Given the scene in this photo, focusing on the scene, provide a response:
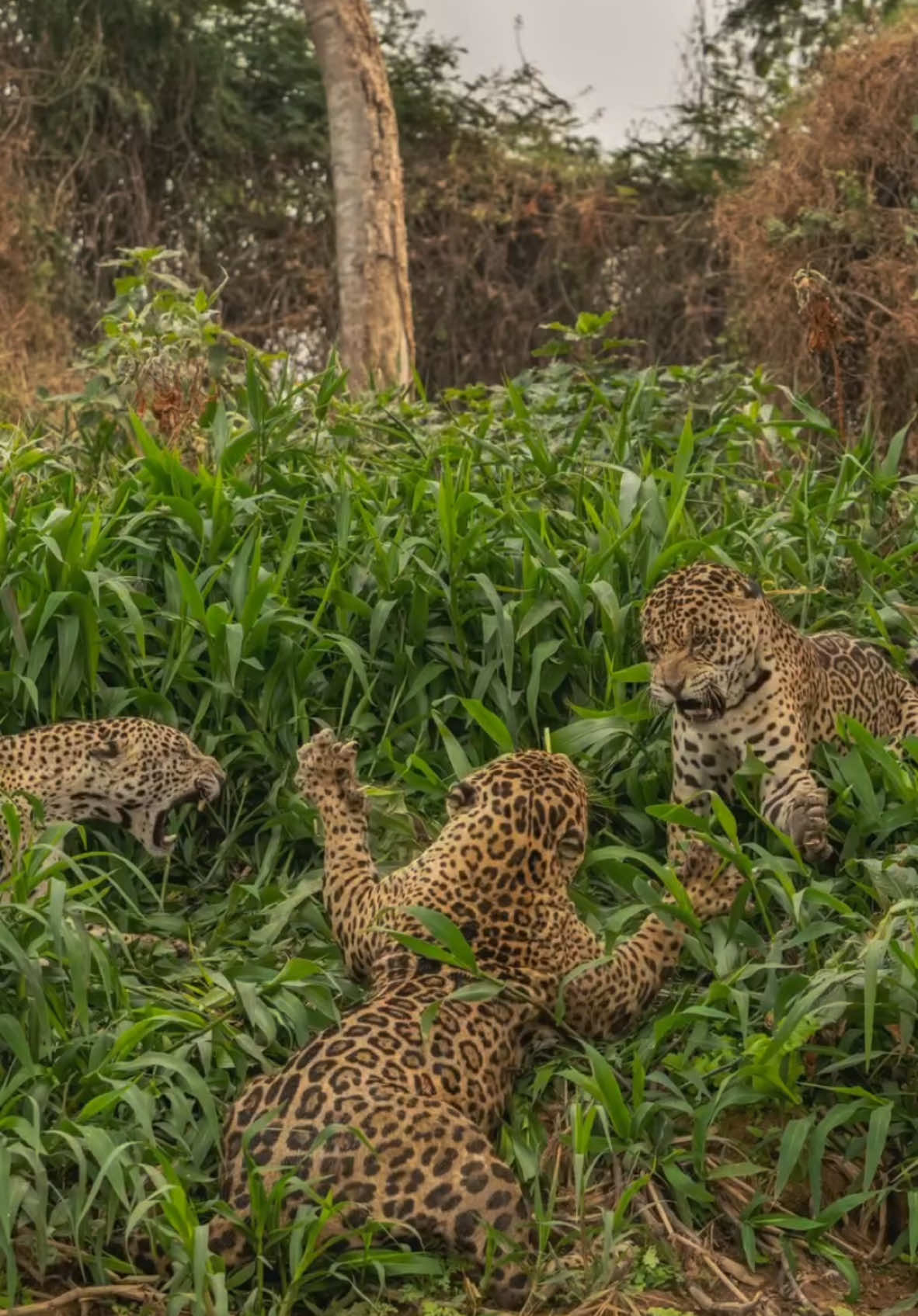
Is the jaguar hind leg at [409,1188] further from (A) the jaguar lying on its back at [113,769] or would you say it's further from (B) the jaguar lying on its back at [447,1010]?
(A) the jaguar lying on its back at [113,769]

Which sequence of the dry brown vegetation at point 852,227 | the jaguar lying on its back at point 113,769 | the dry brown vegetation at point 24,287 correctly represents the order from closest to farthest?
1. the jaguar lying on its back at point 113,769
2. the dry brown vegetation at point 852,227
3. the dry brown vegetation at point 24,287

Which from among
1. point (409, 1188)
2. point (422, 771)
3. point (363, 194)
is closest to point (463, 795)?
point (422, 771)

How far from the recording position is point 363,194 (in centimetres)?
1266

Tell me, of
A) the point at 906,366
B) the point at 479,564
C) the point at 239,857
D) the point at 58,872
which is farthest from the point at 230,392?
the point at 906,366

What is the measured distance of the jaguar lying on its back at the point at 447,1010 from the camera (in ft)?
15.8

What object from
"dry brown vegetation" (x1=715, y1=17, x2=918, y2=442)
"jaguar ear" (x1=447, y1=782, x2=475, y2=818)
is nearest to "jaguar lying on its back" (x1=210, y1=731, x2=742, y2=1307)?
"jaguar ear" (x1=447, y1=782, x2=475, y2=818)

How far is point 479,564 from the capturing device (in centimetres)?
711

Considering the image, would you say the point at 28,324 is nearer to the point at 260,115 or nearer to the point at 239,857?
the point at 260,115

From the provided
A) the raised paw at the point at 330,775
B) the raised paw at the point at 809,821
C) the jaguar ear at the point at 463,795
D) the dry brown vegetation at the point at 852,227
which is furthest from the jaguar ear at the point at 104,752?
the dry brown vegetation at the point at 852,227

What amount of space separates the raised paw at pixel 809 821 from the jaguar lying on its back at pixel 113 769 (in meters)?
1.83

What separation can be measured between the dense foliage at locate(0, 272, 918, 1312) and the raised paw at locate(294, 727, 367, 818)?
28cm

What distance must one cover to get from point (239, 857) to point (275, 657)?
0.71 m

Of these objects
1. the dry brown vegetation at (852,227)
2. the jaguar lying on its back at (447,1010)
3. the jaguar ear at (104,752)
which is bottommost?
the jaguar lying on its back at (447,1010)

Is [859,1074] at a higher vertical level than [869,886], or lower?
lower
